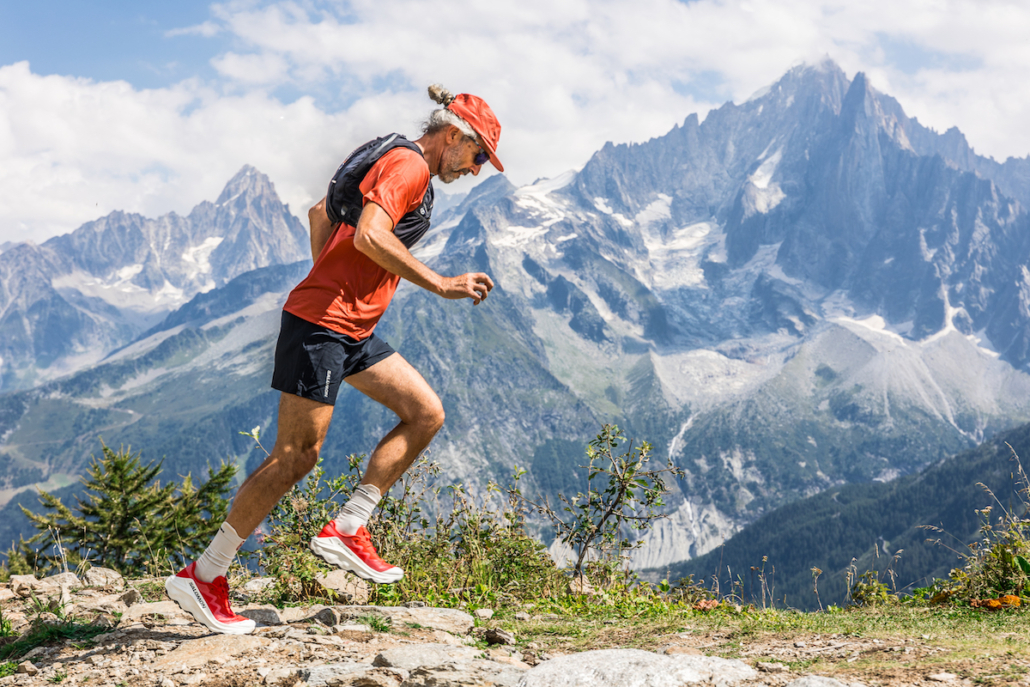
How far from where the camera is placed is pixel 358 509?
5.15 m

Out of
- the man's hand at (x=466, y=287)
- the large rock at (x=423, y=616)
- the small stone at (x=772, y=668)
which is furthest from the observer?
the large rock at (x=423, y=616)

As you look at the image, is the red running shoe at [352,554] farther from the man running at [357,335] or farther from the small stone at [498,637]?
the small stone at [498,637]

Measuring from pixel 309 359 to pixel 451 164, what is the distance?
68.6 inches

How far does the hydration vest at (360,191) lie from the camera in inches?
193

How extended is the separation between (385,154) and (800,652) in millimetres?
4311

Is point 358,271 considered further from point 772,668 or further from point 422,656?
point 772,668

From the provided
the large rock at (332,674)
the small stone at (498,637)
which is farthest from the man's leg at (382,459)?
the large rock at (332,674)

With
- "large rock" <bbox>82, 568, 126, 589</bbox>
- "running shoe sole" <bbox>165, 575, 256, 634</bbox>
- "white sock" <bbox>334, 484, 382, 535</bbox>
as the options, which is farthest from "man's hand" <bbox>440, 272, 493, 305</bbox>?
"large rock" <bbox>82, 568, 126, 589</bbox>

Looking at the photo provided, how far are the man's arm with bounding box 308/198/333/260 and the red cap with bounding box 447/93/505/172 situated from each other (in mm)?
1247

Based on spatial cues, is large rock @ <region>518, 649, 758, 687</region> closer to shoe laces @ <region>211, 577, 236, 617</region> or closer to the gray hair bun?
shoe laces @ <region>211, 577, 236, 617</region>

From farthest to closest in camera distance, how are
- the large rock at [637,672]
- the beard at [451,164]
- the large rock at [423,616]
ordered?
1. the large rock at [423,616]
2. the beard at [451,164]
3. the large rock at [637,672]

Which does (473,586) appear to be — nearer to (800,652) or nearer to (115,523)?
(800,652)

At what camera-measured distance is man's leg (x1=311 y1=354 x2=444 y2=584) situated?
16.5 ft

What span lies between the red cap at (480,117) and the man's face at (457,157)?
0.10m
